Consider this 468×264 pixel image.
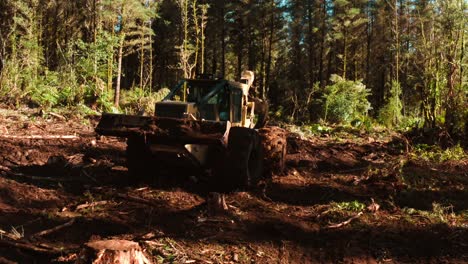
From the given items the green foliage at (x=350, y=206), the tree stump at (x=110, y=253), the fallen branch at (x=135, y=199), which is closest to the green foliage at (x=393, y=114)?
the green foliage at (x=350, y=206)

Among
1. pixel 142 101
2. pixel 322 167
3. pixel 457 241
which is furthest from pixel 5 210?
pixel 142 101

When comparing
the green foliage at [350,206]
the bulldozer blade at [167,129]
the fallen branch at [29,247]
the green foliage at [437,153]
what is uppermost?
the bulldozer blade at [167,129]

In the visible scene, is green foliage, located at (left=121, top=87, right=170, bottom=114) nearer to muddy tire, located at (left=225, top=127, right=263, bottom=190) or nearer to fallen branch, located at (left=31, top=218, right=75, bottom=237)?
muddy tire, located at (left=225, top=127, right=263, bottom=190)

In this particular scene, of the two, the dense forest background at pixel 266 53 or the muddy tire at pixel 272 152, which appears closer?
the muddy tire at pixel 272 152

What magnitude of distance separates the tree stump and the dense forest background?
31.2 ft

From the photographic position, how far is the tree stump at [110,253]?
3.49 metres

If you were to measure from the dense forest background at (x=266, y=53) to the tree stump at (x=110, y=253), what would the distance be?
31.2 feet

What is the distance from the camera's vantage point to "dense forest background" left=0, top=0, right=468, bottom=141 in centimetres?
1160

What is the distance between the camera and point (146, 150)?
6.72 meters

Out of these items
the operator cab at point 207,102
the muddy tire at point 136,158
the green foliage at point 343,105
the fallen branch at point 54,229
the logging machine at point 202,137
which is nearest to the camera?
the fallen branch at point 54,229

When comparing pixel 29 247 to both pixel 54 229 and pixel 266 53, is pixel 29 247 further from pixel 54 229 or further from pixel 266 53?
pixel 266 53

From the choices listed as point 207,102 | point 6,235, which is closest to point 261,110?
point 207,102

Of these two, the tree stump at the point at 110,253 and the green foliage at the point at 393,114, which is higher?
the green foliage at the point at 393,114

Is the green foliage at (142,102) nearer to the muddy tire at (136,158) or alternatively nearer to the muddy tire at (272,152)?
the muddy tire at (272,152)
